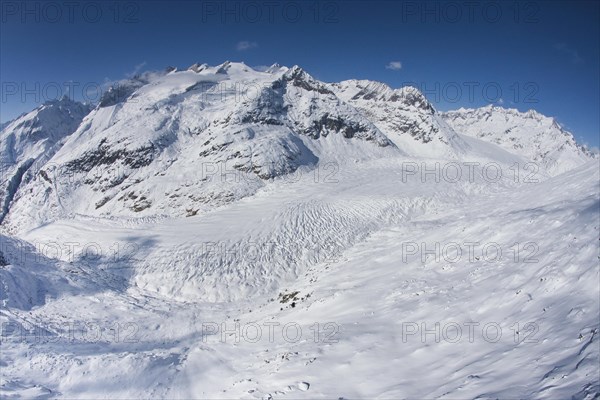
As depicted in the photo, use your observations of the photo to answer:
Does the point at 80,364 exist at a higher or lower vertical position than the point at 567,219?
lower

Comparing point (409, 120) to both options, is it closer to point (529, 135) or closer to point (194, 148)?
point (194, 148)

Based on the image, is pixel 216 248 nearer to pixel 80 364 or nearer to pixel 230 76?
pixel 80 364

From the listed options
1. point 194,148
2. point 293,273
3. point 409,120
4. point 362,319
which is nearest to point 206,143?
point 194,148

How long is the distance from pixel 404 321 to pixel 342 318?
2682 millimetres

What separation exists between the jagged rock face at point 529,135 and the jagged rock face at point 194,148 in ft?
269

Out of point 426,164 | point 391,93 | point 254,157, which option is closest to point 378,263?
point 254,157

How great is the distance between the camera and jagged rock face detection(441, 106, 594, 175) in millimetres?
124219

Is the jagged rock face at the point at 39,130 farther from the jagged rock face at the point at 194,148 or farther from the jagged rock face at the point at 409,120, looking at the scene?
the jagged rock face at the point at 409,120

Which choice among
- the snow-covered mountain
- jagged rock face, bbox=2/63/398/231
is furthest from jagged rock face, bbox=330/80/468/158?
jagged rock face, bbox=2/63/398/231

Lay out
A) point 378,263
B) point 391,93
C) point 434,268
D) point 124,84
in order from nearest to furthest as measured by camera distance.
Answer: point 434,268, point 378,263, point 124,84, point 391,93

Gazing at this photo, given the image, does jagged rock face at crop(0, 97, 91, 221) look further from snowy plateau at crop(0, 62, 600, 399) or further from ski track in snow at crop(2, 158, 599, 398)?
ski track in snow at crop(2, 158, 599, 398)

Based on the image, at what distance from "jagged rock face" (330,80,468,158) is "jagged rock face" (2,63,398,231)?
11.4 m

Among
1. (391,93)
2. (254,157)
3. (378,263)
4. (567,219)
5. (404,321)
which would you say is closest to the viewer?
(404,321)

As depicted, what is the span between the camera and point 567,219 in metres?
14.3
